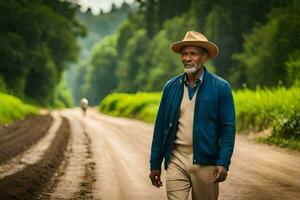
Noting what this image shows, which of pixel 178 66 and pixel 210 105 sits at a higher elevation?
pixel 178 66

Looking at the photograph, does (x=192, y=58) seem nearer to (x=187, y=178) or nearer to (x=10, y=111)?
(x=187, y=178)

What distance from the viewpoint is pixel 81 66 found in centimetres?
14875

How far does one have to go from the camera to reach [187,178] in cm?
518

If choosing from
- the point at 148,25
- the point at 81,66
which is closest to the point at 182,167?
the point at 148,25

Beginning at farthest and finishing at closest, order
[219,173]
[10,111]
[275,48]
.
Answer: [275,48] < [10,111] < [219,173]

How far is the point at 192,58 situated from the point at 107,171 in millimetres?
8584

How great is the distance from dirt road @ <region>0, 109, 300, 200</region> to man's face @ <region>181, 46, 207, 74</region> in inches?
200

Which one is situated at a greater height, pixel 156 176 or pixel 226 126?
pixel 226 126

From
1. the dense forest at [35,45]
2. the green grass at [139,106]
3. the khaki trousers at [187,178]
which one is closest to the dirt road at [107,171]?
the khaki trousers at [187,178]

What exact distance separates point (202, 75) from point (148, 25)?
7669 centimetres

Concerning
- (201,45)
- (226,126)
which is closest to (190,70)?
(201,45)

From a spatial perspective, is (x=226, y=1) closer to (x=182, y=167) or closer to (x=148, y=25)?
(x=148, y=25)

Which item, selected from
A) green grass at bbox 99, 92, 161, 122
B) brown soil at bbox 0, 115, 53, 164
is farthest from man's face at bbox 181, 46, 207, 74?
green grass at bbox 99, 92, 161, 122

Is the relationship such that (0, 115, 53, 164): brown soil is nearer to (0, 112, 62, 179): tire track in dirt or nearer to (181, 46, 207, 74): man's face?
(0, 112, 62, 179): tire track in dirt
